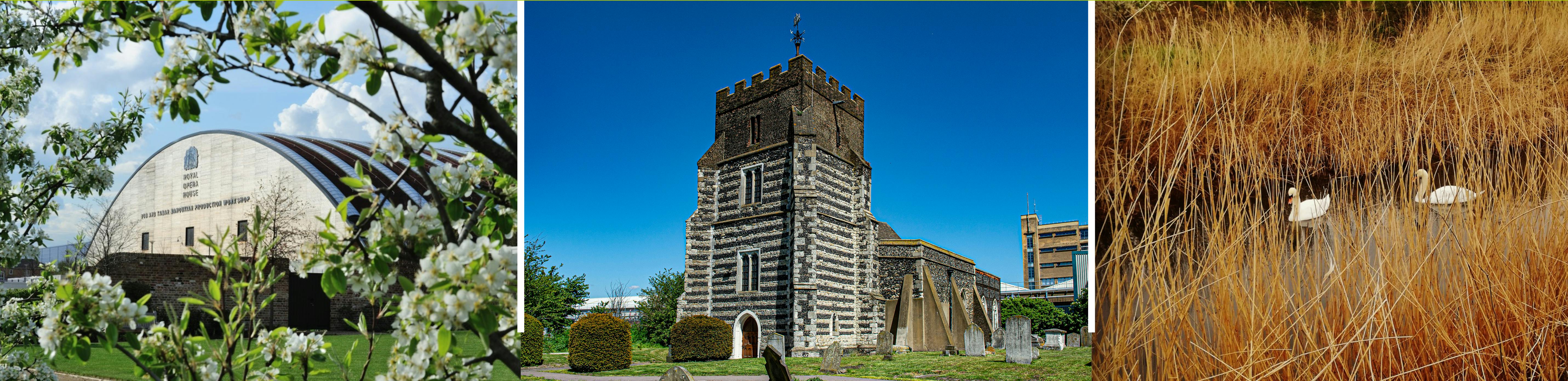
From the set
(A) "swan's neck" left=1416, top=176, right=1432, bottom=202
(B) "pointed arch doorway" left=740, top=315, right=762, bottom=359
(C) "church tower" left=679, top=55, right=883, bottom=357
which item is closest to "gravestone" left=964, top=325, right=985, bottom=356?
(C) "church tower" left=679, top=55, right=883, bottom=357

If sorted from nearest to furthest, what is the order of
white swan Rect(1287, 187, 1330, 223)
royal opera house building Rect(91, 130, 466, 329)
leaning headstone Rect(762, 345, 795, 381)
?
white swan Rect(1287, 187, 1330, 223) → leaning headstone Rect(762, 345, 795, 381) → royal opera house building Rect(91, 130, 466, 329)

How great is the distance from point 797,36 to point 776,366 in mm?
1231

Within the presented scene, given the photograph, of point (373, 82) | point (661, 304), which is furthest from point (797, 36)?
point (373, 82)

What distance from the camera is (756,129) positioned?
2633 mm

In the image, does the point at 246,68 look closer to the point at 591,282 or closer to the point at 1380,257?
the point at 591,282

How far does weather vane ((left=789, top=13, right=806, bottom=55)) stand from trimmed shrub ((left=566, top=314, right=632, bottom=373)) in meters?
1.22

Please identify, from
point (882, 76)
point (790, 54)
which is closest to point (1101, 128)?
point (882, 76)

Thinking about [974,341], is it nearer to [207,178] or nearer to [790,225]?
[790,225]

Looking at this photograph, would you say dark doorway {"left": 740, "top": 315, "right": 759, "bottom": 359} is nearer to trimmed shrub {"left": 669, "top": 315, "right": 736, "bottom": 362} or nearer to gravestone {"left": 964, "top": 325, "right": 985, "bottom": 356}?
trimmed shrub {"left": 669, "top": 315, "right": 736, "bottom": 362}

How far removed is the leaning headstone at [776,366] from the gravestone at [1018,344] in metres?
0.82

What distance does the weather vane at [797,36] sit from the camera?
8.41 ft

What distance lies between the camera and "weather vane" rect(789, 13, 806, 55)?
256 cm

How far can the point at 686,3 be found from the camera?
268 cm

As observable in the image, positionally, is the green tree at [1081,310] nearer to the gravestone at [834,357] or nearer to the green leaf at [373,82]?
the gravestone at [834,357]
